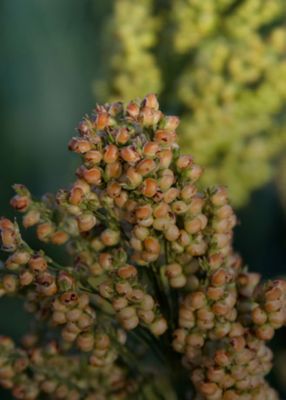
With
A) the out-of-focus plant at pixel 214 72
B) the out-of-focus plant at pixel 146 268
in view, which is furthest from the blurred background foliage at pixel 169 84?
the out-of-focus plant at pixel 146 268

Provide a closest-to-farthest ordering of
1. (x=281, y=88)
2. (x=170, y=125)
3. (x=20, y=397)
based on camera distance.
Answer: (x=170, y=125) < (x=20, y=397) < (x=281, y=88)

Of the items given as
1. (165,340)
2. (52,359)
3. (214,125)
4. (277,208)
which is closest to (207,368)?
(165,340)

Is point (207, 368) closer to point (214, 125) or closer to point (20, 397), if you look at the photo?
point (20, 397)

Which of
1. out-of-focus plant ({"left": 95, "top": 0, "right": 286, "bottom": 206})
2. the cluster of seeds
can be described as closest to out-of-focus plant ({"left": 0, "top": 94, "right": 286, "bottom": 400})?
Answer: the cluster of seeds

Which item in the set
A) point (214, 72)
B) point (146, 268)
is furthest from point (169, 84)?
point (146, 268)

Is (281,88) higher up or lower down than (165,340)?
higher up
